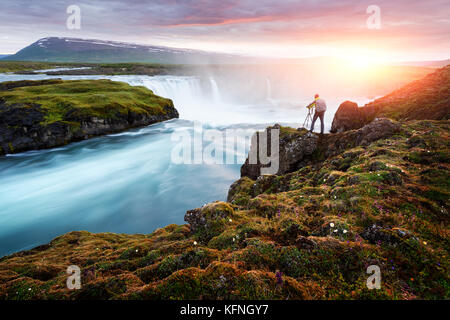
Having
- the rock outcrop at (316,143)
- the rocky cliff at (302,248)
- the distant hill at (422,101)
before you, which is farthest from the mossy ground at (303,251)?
the distant hill at (422,101)

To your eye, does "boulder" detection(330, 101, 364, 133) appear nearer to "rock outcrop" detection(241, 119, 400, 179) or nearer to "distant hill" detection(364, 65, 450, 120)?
"distant hill" detection(364, 65, 450, 120)

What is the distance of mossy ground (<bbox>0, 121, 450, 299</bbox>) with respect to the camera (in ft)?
16.3

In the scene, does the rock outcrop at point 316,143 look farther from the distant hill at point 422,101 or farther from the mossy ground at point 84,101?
the mossy ground at point 84,101

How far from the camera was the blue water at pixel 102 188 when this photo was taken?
63.3ft

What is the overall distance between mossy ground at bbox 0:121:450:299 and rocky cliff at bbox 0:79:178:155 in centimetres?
3278

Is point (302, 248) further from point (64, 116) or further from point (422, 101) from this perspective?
point (64, 116)

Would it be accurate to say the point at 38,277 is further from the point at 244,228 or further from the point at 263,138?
the point at 263,138

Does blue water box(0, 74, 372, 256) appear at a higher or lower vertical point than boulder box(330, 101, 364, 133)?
lower

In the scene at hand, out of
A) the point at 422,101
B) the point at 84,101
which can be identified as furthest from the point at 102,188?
the point at 422,101

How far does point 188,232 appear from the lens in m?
9.47

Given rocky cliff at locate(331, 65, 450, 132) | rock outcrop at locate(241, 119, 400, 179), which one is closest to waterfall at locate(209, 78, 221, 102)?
rocky cliff at locate(331, 65, 450, 132)

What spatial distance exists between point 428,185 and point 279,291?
7.58m

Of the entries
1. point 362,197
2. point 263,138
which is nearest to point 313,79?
point 263,138

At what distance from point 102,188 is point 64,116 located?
23508 mm
